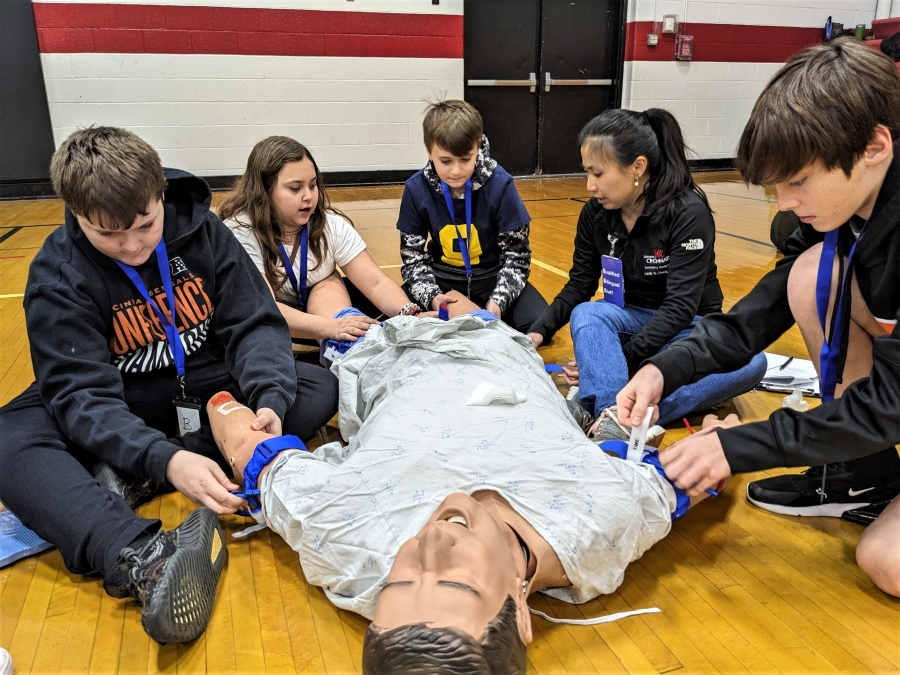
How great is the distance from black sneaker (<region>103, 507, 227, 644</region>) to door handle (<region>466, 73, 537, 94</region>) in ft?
22.2

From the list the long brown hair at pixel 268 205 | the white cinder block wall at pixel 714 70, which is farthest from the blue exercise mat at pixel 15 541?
the white cinder block wall at pixel 714 70

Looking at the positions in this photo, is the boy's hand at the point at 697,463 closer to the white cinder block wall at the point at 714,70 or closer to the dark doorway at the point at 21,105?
the dark doorway at the point at 21,105

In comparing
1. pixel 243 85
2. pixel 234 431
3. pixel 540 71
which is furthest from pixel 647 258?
pixel 540 71

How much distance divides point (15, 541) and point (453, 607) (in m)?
1.18

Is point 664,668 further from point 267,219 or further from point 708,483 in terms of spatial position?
Result: point 267,219

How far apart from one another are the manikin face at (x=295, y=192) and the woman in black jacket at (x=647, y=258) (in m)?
1.01

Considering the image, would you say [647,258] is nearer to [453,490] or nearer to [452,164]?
[452,164]

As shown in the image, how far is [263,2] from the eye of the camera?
667 centimetres

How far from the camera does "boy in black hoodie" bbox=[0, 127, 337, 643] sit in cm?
145

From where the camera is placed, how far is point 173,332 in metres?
1.86

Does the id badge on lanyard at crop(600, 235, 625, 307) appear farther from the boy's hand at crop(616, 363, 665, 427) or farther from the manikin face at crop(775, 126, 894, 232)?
the manikin face at crop(775, 126, 894, 232)

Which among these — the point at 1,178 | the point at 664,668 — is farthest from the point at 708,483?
the point at 1,178

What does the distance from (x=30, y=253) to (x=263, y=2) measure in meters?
3.48

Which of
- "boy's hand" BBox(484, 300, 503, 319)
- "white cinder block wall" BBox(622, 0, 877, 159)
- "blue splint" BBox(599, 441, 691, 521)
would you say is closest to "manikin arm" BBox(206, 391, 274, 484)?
"blue splint" BBox(599, 441, 691, 521)
